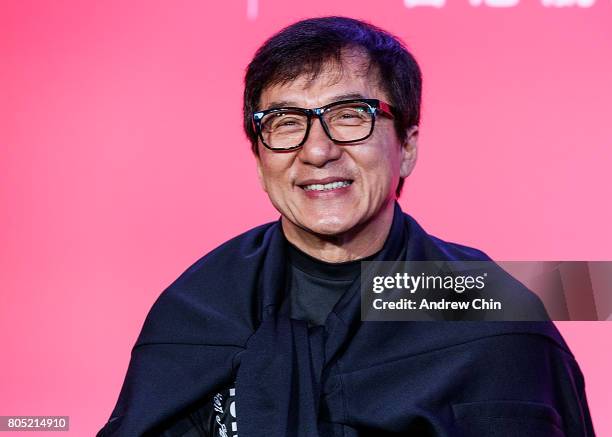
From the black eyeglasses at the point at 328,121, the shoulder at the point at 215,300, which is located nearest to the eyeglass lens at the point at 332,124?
the black eyeglasses at the point at 328,121

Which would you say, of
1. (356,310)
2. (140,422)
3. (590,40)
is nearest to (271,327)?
(356,310)


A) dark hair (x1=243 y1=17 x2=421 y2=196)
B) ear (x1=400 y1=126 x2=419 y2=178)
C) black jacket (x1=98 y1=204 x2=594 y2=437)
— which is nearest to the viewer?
black jacket (x1=98 y1=204 x2=594 y2=437)

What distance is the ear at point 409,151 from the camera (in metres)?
1.86

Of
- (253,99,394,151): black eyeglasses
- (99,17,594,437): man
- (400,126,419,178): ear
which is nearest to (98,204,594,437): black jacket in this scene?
(99,17,594,437): man

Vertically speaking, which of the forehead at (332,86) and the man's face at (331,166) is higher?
the forehead at (332,86)

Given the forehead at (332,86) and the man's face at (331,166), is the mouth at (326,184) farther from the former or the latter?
the forehead at (332,86)

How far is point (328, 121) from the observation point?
5.58ft

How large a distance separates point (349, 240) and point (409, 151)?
255 mm

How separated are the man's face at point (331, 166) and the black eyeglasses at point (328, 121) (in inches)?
0.5

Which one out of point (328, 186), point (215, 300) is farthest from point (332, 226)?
point (215, 300)

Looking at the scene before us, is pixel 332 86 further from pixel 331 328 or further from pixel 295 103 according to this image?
pixel 331 328

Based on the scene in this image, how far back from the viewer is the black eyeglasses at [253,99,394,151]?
1.69m

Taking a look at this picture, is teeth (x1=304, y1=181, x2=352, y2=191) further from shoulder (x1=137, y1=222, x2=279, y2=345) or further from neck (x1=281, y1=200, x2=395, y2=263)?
shoulder (x1=137, y1=222, x2=279, y2=345)

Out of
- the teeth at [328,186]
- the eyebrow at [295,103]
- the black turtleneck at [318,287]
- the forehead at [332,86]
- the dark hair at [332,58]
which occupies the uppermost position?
the dark hair at [332,58]
